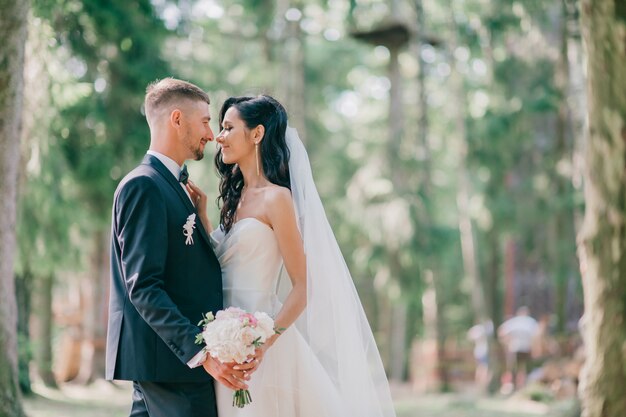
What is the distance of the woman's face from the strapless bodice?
369 mm

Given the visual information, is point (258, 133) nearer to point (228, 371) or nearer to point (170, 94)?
point (170, 94)

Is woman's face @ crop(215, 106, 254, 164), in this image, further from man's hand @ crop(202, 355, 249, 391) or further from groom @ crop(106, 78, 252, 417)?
man's hand @ crop(202, 355, 249, 391)

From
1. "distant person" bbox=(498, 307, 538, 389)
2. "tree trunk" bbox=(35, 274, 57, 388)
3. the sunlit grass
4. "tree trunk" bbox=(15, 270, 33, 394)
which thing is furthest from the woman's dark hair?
"distant person" bbox=(498, 307, 538, 389)

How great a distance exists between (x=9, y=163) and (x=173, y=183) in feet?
7.26

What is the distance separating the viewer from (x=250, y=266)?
4762 millimetres

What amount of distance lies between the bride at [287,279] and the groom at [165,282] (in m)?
0.28

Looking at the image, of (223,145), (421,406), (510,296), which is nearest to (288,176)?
(223,145)

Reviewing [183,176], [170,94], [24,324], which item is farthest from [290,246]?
[24,324]

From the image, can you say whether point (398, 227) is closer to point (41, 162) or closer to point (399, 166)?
point (399, 166)

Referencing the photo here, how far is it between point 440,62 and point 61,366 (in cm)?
1579

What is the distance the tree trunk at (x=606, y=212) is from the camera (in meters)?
5.73

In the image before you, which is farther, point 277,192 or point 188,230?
point 277,192

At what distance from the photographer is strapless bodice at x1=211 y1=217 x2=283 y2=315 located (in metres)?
4.74

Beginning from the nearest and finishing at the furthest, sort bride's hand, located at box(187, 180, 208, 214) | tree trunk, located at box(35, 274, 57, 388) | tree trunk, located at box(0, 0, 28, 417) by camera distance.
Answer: bride's hand, located at box(187, 180, 208, 214) → tree trunk, located at box(0, 0, 28, 417) → tree trunk, located at box(35, 274, 57, 388)
